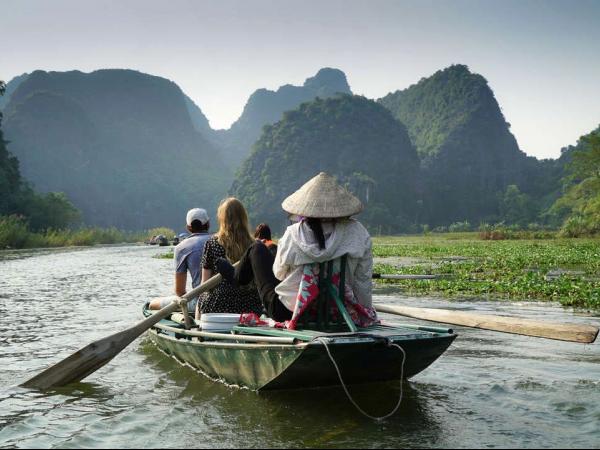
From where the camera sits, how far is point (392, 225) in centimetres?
8738

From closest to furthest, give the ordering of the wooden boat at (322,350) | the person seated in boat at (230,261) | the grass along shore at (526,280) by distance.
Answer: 1. the wooden boat at (322,350)
2. the person seated in boat at (230,261)
3. the grass along shore at (526,280)

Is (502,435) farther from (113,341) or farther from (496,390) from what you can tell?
(113,341)

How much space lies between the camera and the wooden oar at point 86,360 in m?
5.85

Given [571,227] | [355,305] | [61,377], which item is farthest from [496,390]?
[571,227]

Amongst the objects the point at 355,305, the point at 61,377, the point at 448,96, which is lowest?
the point at 61,377

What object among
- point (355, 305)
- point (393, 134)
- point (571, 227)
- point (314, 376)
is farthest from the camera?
point (393, 134)

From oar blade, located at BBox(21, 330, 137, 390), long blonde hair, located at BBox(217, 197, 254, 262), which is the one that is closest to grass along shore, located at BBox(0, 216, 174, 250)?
oar blade, located at BBox(21, 330, 137, 390)

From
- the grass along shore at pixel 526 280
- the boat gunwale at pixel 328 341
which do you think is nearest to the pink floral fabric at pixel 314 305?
the boat gunwale at pixel 328 341

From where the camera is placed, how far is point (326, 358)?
4.53m

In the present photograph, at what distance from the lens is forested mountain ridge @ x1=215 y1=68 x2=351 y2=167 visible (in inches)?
7185

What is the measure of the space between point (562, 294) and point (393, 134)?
92.3 metres

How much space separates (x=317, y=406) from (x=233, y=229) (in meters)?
1.75

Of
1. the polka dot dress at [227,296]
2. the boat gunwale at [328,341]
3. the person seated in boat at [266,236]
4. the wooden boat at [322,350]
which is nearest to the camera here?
the boat gunwale at [328,341]

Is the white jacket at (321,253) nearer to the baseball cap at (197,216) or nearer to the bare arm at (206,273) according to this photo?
the bare arm at (206,273)
